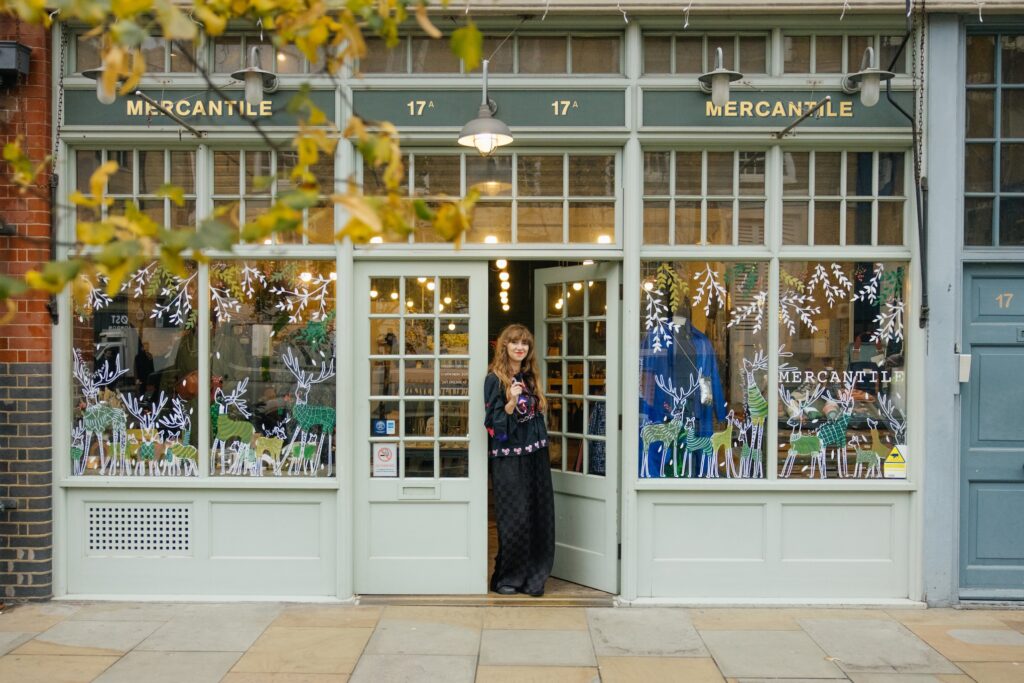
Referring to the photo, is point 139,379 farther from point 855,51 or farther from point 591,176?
point 855,51

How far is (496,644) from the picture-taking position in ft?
18.2

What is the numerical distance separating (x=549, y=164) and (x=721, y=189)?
1.32m

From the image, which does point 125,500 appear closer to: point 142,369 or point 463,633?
point 142,369

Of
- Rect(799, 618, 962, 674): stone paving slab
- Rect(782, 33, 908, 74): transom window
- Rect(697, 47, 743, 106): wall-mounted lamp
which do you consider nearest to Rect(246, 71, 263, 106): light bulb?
Rect(697, 47, 743, 106): wall-mounted lamp

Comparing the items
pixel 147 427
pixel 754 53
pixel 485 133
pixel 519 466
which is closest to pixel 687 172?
pixel 754 53

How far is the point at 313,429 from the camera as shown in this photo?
21.1 ft

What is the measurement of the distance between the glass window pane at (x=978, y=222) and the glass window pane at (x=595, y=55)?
2.85 meters

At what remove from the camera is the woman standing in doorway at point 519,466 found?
20.8ft

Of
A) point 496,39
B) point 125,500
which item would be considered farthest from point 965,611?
point 125,500

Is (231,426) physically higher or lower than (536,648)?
higher

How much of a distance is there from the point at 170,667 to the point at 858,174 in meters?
5.86

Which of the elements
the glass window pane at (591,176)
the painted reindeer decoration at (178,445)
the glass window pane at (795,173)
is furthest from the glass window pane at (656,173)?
the painted reindeer decoration at (178,445)

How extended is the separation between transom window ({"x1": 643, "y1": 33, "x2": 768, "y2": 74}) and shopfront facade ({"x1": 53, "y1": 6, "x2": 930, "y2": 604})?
22mm

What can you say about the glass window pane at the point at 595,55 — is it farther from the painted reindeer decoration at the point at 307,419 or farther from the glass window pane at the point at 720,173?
the painted reindeer decoration at the point at 307,419
